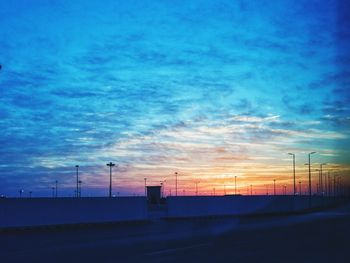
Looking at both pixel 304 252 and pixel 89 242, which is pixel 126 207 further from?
pixel 304 252

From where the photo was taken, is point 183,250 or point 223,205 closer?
point 183,250

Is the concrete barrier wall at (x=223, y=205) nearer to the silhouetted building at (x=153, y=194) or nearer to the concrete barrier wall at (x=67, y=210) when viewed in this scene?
the concrete barrier wall at (x=67, y=210)

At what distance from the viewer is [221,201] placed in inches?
2414

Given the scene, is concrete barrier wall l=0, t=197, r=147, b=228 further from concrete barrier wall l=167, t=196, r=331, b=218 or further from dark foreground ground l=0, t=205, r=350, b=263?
concrete barrier wall l=167, t=196, r=331, b=218

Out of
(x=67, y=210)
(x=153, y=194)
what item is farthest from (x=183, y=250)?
(x=153, y=194)

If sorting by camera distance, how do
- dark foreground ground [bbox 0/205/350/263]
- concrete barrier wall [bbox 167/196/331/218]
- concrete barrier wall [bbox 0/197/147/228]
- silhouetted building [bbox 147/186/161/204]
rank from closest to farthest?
dark foreground ground [bbox 0/205/350/263], concrete barrier wall [bbox 0/197/147/228], concrete barrier wall [bbox 167/196/331/218], silhouetted building [bbox 147/186/161/204]

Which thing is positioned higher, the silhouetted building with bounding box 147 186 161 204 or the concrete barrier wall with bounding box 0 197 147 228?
the silhouetted building with bounding box 147 186 161 204

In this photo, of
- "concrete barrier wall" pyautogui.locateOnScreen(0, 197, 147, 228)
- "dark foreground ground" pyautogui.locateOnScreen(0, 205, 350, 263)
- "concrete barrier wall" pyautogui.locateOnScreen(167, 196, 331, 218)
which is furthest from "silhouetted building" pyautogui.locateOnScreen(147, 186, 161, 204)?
"dark foreground ground" pyautogui.locateOnScreen(0, 205, 350, 263)

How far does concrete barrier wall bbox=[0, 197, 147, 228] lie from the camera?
3522 cm

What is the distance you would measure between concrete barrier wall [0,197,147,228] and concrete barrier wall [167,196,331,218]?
9.12m

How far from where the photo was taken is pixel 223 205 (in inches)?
2411

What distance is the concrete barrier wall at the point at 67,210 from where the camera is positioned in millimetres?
35219

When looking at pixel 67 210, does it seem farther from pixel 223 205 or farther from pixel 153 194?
pixel 153 194

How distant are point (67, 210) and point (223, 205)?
25.5 metres
